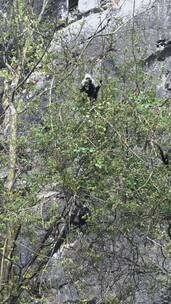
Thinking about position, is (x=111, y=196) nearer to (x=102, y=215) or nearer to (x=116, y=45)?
(x=102, y=215)

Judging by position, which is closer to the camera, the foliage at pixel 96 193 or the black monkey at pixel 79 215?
the foliage at pixel 96 193

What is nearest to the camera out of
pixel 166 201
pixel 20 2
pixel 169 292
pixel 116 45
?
pixel 166 201

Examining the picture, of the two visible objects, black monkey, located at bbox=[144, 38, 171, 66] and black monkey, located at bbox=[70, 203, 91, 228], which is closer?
black monkey, located at bbox=[70, 203, 91, 228]

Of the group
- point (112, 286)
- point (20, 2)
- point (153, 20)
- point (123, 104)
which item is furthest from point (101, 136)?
point (153, 20)

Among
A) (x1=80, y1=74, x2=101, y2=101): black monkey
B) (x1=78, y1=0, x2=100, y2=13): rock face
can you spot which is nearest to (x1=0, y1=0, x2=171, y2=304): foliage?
(x1=80, y1=74, x2=101, y2=101): black monkey

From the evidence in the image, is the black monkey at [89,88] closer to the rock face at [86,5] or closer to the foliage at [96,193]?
the foliage at [96,193]

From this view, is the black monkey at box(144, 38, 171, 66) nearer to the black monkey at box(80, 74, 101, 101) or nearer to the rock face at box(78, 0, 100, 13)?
the rock face at box(78, 0, 100, 13)

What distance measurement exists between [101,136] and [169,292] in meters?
2.12

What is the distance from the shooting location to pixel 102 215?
573cm

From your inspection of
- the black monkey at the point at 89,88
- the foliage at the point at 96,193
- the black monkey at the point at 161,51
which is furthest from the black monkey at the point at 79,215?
the black monkey at the point at 161,51

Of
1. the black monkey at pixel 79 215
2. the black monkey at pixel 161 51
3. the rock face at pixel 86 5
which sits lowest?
the black monkey at pixel 79 215

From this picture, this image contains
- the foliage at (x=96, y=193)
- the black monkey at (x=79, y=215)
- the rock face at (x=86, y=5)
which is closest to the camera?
the foliage at (x=96, y=193)

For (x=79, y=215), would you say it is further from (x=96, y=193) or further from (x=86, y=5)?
(x=86, y=5)

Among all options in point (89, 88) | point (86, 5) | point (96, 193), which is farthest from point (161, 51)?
point (96, 193)
